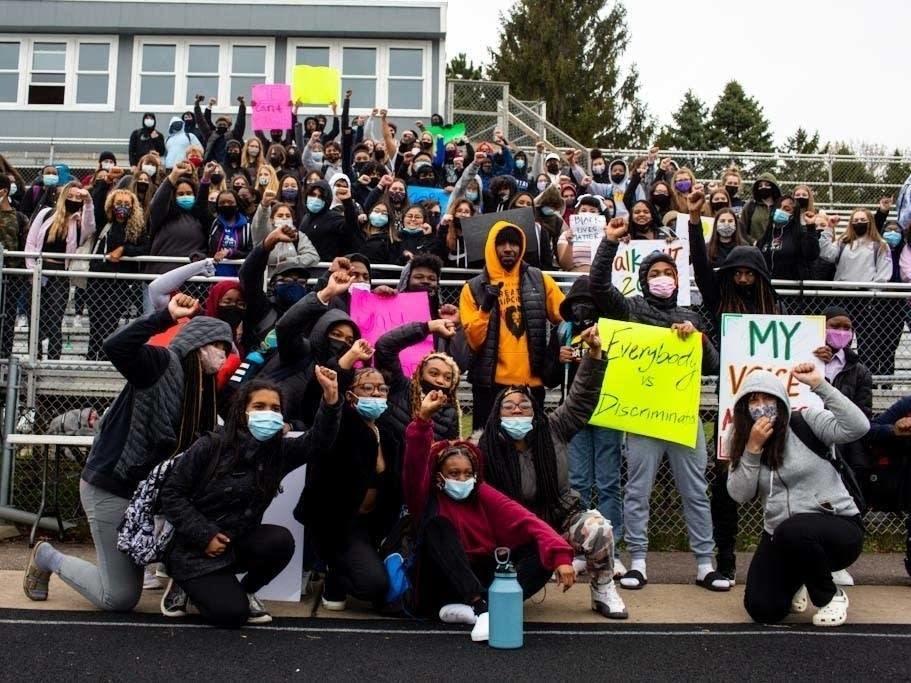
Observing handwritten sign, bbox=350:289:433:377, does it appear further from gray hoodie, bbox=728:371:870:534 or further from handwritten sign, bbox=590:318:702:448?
gray hoodie, bbox=728:371:870:534

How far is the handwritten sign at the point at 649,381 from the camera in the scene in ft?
26.1

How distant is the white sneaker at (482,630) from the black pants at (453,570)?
0.25 metres

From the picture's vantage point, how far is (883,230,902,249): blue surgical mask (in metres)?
11.4

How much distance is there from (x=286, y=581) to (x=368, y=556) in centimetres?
62

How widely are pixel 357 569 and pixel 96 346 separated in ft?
13.4

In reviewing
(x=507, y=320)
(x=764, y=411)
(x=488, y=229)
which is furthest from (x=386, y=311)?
(x=764, y=411)

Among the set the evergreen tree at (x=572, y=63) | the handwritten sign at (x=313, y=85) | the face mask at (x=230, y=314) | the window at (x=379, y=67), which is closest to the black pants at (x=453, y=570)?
the face mask at (x=230, y=314)

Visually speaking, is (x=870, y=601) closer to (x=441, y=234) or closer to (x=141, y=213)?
(x=441, y=234)

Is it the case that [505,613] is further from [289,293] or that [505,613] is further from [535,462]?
[289,293]

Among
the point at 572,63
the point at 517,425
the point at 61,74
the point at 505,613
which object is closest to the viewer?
the point at 505,613

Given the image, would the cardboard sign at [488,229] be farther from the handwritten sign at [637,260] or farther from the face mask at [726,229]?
the face mask at [726,229]

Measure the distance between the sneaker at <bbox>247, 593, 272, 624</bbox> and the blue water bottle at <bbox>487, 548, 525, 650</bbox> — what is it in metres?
1.39

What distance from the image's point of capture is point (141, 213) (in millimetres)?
10625

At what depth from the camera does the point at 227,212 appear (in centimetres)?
1093
